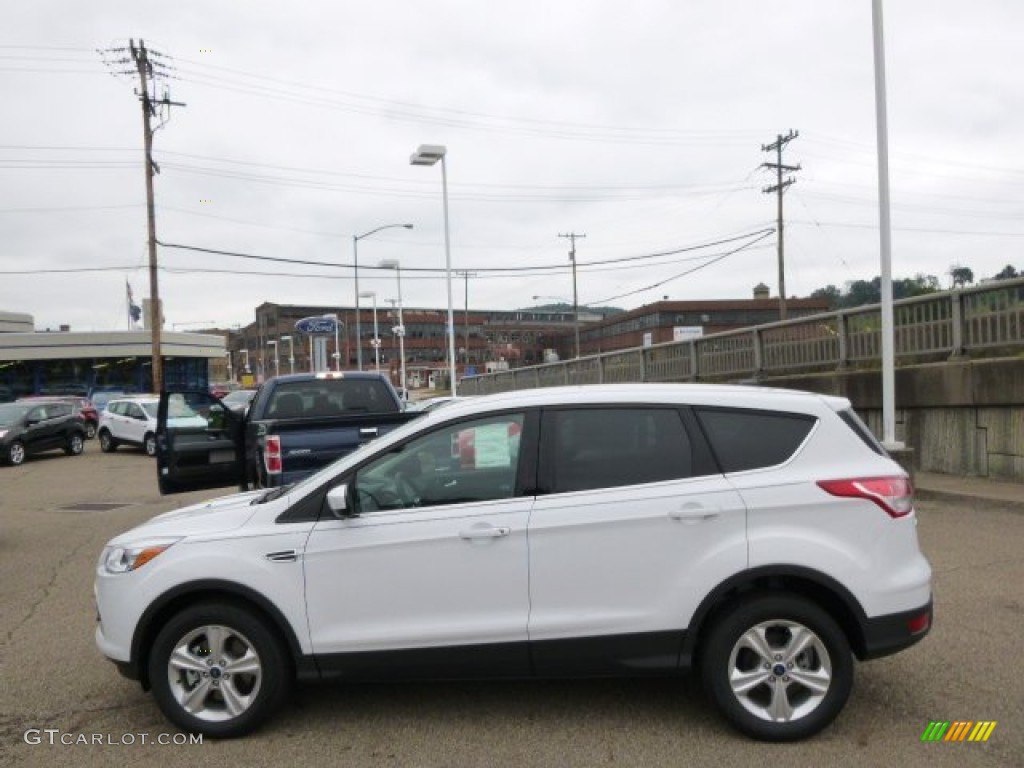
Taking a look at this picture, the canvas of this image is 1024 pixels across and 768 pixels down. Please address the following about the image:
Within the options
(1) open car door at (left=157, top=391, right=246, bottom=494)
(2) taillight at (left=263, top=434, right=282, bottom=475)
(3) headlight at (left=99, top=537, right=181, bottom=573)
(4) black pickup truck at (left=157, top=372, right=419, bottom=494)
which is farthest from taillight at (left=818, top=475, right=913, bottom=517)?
(1) open car door at (left=157, top=391, right=246, bottom=494)

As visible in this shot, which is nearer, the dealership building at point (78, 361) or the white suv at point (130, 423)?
the white suv at point (130, 423)

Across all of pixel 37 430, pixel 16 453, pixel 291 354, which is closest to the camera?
pixel 16 453

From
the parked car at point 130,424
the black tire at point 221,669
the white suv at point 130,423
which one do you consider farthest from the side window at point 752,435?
the white suv at point 130,423

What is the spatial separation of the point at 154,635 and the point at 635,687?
251cm

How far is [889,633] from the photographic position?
377 cm

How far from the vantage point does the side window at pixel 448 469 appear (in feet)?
13.0

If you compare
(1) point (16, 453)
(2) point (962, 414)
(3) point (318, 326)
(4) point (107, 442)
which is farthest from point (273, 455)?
(3) point (318, 326)

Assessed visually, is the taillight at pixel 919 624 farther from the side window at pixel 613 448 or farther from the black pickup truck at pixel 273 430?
the black pickup truck at pixel 273 430

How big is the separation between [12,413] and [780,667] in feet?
76.0

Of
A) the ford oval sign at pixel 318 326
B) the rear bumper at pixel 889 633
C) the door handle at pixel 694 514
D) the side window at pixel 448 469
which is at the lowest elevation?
the rear bumper at pixel 889 633

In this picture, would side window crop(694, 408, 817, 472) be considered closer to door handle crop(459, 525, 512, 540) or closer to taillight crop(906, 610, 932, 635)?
taillight crop(906, 610, 932, 635)

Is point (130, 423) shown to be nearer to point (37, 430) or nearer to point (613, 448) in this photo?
point (37, 430)

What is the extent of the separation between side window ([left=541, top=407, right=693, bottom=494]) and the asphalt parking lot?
1.20m

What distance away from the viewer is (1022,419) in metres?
10.0
